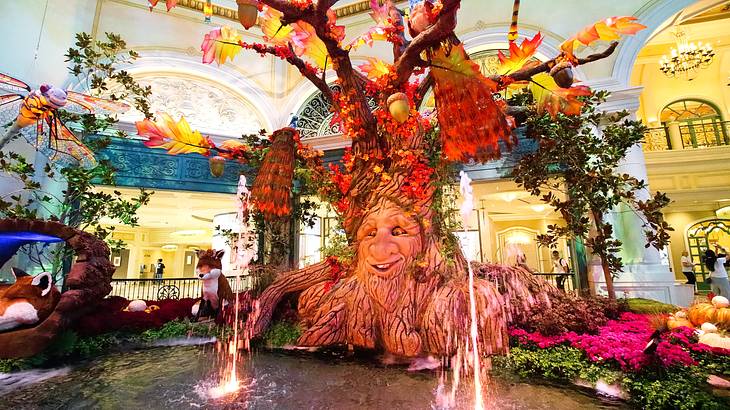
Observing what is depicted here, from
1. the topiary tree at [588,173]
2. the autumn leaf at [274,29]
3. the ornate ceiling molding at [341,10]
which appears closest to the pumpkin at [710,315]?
the topiary tree at [588,173]

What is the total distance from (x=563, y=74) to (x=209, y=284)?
19.5 ft

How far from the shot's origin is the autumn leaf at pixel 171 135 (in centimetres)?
533

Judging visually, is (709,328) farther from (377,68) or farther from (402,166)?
(377,68)

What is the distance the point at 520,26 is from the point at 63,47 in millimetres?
11494

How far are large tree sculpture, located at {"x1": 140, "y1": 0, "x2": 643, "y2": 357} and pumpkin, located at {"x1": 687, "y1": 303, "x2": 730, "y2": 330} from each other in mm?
1759

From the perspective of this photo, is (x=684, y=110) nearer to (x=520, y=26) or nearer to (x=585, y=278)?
(x=520, y=26)

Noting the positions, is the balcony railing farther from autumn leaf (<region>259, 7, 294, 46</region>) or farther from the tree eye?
autumn leaf (<region>259, 7, 294, 46</region>)

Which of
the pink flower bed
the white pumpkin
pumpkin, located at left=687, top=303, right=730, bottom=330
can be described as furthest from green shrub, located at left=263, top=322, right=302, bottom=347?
the white pumpkin

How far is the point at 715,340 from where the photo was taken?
3.20 m

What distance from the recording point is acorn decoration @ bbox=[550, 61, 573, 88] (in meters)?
4.07

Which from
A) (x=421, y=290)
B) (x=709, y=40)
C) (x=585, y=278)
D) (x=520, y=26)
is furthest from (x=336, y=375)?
(x=709, y=40)

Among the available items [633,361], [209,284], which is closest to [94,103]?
[209,284]

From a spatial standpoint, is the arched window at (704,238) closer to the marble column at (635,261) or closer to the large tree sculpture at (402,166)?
the marble column at (635,261)

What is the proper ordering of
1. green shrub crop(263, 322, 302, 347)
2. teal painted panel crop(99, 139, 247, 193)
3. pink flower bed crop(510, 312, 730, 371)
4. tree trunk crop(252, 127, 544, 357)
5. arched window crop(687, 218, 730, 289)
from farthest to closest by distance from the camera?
arched window crop(687, 218, 730, 289) → teal painted panel crop(99, 139, 247, 193) → green shrub crop(263, 322, 302, 347) → tree trunk crop(252, 127, 544, 357) → pink flower bed crop(510, 312, 730, 371)
